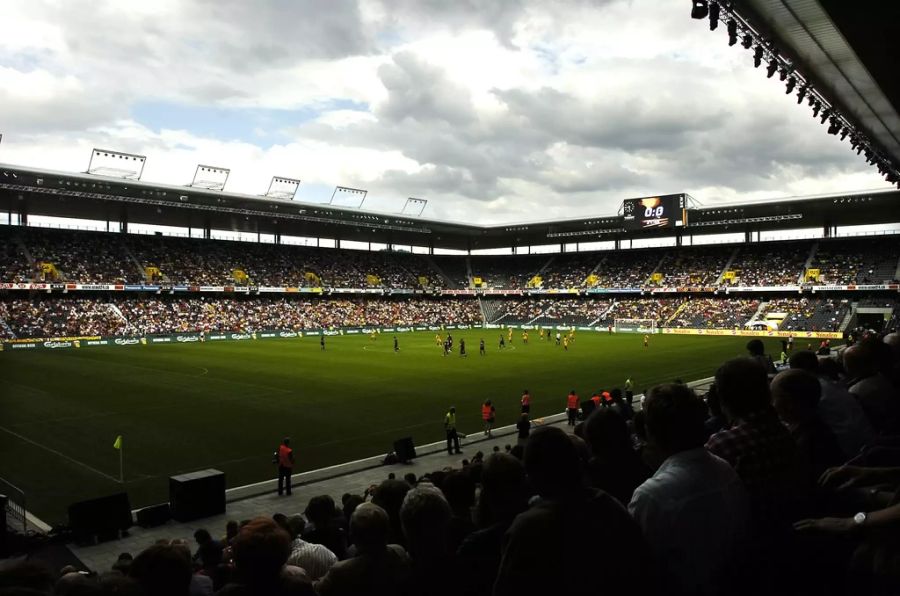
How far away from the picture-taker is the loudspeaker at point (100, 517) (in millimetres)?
11594

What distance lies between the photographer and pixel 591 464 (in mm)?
5004

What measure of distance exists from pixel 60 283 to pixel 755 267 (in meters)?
78.2

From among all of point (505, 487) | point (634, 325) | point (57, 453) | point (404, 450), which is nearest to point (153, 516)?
point (404, 450)

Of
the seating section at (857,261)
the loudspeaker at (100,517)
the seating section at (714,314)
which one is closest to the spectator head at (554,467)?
the loudspeaker at (100,517)

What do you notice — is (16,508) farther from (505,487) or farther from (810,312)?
(810,312)

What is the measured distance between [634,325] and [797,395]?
73.5 meters

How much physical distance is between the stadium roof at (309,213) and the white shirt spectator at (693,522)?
2400 inches

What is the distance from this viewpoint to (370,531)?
3922 millimetres

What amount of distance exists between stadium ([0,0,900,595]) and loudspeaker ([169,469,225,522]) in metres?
0.05

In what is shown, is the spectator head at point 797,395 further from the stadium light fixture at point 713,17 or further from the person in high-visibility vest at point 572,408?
the person in high-visibility vest at point 572,408

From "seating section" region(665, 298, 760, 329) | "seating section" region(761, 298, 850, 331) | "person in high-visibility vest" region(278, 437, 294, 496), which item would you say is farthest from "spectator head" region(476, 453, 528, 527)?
"seating section" region(665, 298, 760, 329)

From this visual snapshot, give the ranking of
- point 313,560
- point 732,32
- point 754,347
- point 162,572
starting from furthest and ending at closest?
1. point 732,32
2. point 754,347
3. point 313,560
4. point 162,572

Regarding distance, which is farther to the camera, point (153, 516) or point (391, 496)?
point (153, 516)

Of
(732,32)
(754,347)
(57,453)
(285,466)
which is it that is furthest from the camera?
(57,453)
